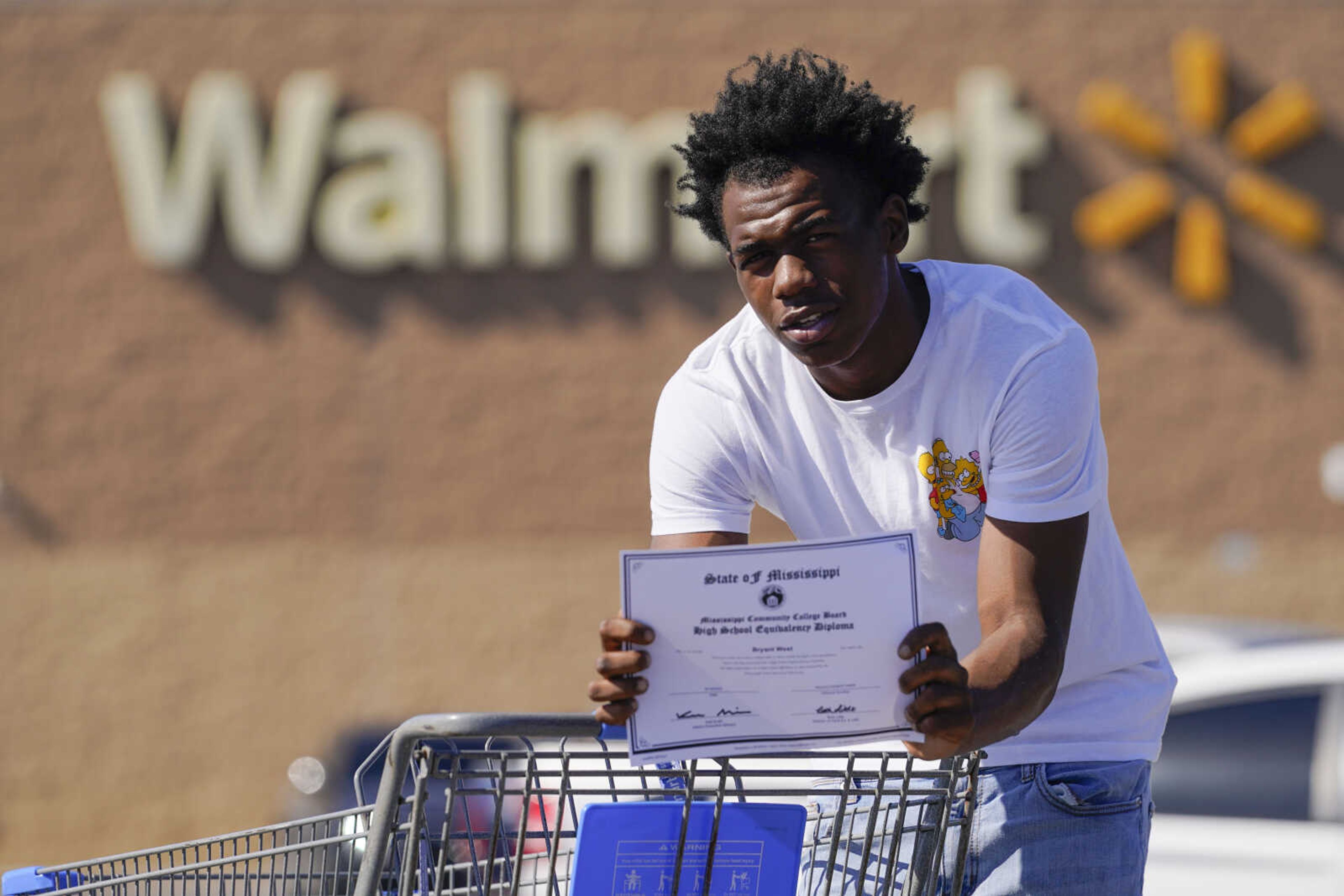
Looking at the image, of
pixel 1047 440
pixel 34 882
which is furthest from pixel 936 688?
pixel 34 882

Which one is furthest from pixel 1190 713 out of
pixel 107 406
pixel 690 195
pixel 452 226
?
pixel 107 406

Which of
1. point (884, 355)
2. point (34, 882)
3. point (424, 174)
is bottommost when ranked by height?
point (34, 882)

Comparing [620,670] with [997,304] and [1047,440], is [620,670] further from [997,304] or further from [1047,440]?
[997,304]

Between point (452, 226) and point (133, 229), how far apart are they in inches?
86.9

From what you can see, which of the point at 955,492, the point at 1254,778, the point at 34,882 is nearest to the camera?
the point at 955,492

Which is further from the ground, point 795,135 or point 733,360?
point 795,135

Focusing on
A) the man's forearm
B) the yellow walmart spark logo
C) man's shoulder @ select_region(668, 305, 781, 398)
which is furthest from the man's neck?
the yellow walmart spark logo

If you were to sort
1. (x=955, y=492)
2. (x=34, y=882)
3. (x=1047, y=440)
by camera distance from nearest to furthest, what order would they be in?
(x=1047, y=440) < (x=955, y=492) < (x=34, y=882)

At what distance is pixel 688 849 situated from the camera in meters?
2.33

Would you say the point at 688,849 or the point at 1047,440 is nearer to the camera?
the point at 688,849

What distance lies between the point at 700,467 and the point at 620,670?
2.12 feet

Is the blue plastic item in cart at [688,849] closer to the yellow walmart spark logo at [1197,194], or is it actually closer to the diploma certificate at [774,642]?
the diploma certificate at [774,642]

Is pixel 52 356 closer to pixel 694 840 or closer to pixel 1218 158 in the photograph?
pixel 1218 158
